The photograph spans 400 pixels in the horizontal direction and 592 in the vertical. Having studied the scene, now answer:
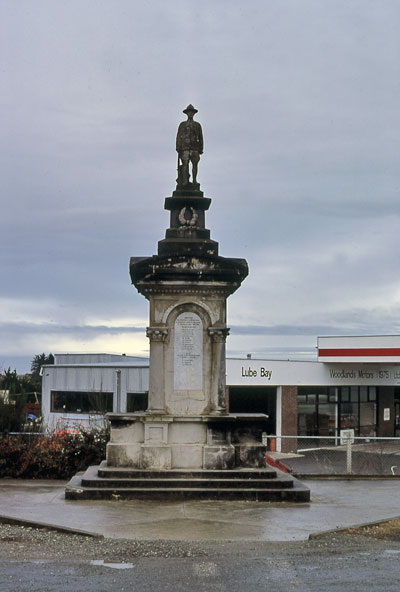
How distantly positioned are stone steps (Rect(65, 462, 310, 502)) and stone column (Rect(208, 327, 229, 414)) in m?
1.34

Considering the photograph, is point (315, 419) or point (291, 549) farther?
point (315, 419)

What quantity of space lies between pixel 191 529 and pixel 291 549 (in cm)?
181

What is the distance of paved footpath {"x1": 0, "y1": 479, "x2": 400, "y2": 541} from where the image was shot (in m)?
11.0

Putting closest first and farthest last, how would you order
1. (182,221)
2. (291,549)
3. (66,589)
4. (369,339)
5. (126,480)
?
(66,589), (291,549), (126,480), (182,221), (369,339)

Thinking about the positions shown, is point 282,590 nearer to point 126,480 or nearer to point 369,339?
point 126,480

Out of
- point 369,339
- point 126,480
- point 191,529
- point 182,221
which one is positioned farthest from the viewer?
point 369,339

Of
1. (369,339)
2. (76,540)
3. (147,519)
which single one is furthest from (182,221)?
(369,339)

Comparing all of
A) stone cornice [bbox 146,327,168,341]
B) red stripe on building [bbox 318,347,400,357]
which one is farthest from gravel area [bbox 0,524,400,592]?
red stripe on building [bbox 318,347,400,357]

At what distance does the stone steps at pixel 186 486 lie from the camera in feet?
45.2

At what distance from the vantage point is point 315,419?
4238cm

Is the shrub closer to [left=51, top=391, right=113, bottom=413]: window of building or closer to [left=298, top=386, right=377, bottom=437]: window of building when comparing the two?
[left=298, top=386, right=377, bottom=437]: window of building

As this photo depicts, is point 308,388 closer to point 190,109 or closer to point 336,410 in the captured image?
point 336,410

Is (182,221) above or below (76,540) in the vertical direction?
above

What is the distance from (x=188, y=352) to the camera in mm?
15156
